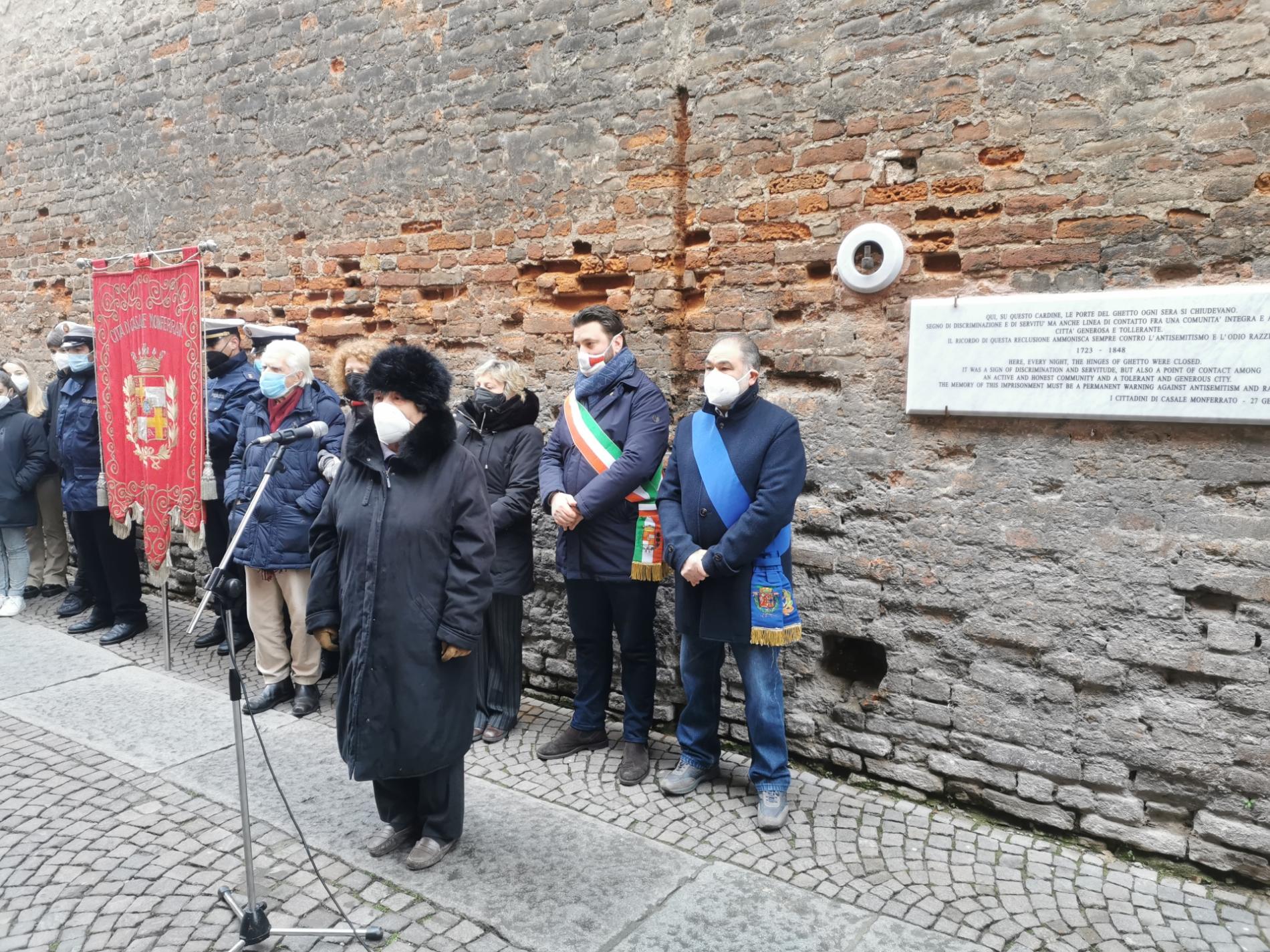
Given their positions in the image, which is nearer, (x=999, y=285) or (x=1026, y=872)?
(x=1026, y=872)

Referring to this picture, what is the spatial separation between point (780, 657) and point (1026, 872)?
4.32ft

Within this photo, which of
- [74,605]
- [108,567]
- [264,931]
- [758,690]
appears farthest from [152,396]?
[758,690]

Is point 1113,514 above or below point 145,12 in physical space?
below

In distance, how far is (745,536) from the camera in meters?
3.48

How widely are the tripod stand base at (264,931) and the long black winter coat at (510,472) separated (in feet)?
5.92

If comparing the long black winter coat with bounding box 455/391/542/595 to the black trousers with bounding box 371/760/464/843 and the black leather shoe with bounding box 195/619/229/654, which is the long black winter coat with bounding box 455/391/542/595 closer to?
the black trousers with bounding box 371/760/464/843

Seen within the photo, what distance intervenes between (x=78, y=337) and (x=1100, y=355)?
6426 millimetres

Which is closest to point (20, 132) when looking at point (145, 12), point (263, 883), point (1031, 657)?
point (145, 12)

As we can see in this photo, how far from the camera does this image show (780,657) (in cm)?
420

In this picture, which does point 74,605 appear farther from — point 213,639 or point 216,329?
point 216,329

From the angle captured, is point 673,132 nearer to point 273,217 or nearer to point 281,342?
point 281,342

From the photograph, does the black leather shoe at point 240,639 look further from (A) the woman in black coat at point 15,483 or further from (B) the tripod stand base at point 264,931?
(B) the tripod stand base at point 264,931

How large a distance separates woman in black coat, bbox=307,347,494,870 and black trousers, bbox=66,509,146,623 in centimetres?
363

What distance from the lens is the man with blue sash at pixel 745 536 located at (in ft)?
11.6
